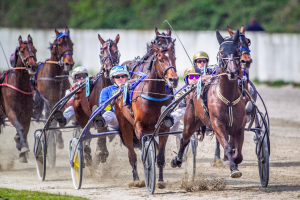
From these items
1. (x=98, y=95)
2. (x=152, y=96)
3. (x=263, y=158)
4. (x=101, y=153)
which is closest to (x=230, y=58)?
(x=152, y=96)

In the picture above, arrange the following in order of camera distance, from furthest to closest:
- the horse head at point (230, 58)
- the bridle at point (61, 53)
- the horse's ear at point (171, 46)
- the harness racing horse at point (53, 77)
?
the harness racing horse at point (53, 77) < the bridle at point (61, 53) < the horse's ear at point (171, 46) < the horse head at point (230, 58)

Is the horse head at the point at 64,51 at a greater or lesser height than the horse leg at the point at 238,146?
greater

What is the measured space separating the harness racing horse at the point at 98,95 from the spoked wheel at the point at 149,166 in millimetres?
→ 1679

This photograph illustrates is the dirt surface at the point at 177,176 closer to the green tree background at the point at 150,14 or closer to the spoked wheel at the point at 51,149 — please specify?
the spoked wheel at the point at 51,149

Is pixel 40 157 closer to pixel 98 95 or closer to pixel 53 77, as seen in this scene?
pixel 98 95

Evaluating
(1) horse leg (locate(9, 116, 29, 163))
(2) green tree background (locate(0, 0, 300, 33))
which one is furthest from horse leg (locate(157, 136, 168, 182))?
(2) green tree background (locate(0, 0, 300, 33))

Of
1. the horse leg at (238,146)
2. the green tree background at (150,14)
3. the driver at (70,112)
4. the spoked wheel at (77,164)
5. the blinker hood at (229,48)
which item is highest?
the green tree background at (150,14)

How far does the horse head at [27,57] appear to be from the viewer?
789 centimetres

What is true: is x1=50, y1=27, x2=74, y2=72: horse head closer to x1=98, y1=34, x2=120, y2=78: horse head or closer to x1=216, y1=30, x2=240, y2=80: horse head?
x1=98, y1=34, x2=120, y2=78: horse head

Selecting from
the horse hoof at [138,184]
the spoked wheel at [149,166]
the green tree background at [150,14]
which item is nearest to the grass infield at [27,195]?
the spoked wheel at [149,166]

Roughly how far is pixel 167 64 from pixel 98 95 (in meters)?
2.00

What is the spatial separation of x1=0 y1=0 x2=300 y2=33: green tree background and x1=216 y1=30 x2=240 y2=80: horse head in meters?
14.9

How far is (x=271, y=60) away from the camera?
16.6 metres

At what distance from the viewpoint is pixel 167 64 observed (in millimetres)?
5805
